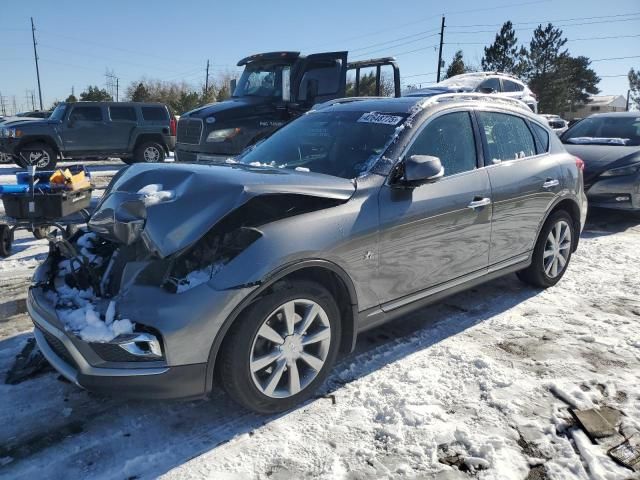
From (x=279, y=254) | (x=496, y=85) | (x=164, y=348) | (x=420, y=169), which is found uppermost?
(x=496, y=85)

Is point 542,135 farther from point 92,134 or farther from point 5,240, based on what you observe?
point 92,134

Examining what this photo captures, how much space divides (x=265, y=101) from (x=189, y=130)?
160 cm

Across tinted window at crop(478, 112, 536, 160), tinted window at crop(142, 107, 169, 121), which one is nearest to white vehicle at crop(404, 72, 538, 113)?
tinted window at crop(142, 107, 169, 121)

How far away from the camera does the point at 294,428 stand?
109 inches

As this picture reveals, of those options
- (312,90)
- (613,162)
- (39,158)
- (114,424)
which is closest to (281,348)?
(114,424)

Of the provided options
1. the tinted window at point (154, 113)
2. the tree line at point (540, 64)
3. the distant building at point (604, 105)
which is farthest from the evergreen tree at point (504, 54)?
the tinted window at point (154, 113)

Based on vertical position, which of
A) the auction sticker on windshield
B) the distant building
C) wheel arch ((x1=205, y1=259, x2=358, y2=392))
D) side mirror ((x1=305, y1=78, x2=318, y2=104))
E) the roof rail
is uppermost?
the distant building

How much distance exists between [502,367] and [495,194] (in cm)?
133

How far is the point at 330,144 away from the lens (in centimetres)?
384

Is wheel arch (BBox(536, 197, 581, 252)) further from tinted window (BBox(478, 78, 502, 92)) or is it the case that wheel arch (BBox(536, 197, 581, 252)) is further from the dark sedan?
tinted window (BBox(478, 78, 502, 92))

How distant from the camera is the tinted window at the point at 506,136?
13.6 ft

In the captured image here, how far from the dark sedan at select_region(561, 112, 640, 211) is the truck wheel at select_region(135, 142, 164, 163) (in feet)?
37.1

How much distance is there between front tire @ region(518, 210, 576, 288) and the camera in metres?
4.73

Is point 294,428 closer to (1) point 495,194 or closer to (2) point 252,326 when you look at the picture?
(2) point 252,326
